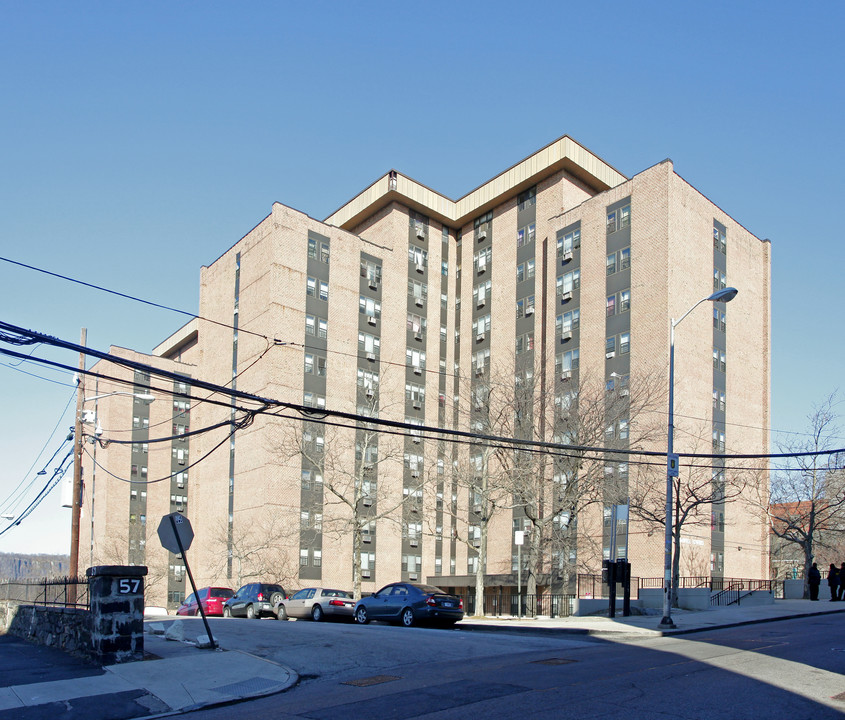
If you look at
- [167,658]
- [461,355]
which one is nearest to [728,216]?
[461,355]

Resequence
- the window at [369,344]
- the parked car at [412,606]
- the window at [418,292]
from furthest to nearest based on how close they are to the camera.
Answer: the window at [418,292] < the window at [369,344] < the parked car at [412,606]

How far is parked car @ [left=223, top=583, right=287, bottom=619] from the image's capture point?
3238 cm

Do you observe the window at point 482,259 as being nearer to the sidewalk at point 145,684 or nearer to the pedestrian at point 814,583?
the pedestrian at point 814,583

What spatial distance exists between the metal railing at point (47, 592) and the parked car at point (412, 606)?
975 centimetres

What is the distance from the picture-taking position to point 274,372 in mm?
58312

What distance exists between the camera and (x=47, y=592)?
20.8 m

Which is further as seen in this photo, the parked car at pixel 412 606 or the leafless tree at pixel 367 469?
the leafless tree at pixel 367 469

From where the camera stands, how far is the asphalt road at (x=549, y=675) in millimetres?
10969

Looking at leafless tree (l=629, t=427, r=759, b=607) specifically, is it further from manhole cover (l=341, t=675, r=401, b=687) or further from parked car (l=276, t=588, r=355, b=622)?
manhole cover (l=341, t=675, r=401, b=687)

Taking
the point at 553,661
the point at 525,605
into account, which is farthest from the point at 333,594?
the point at 553,661

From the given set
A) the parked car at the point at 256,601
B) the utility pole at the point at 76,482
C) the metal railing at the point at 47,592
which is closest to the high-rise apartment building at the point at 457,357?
the parked car at the point at 256,601

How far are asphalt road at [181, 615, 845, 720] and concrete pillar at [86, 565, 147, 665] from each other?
272cm

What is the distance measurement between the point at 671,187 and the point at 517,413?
23.2m

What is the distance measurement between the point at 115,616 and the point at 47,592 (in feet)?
21.5
